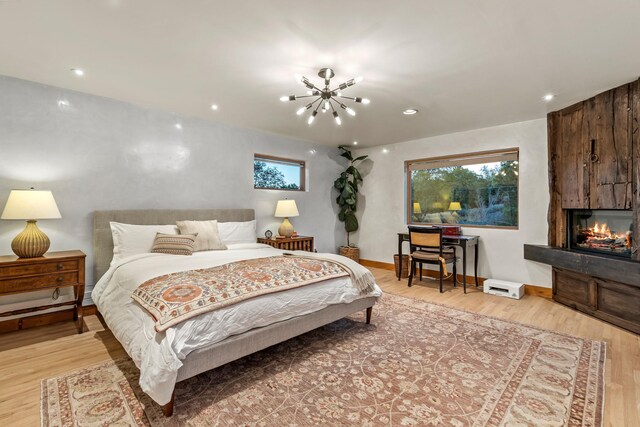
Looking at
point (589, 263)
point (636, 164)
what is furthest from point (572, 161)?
point (589, 263)

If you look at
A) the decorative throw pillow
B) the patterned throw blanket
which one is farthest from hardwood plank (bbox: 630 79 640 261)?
the decorative throw pillow

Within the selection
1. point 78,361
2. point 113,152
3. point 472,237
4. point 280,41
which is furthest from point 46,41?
point 472,237

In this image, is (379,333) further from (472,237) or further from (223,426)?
(472,237)

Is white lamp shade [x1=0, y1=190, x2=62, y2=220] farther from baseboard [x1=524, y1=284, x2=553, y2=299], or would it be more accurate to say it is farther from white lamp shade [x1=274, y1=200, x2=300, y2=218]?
baseboard [x1=524, y1=284, x2=553, y2=299]

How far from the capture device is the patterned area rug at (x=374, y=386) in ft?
5.82

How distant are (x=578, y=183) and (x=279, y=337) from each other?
3881 mm

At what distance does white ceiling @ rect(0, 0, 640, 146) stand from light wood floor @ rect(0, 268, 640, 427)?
2.43 meters

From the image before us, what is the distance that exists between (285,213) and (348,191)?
1587 millimetres

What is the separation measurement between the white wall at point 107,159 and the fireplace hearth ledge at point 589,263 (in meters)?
3.89

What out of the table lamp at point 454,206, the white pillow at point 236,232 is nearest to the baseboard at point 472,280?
the table lamp at point 454,206

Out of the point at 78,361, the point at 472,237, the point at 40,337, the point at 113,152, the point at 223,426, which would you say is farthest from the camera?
the point at 472,237

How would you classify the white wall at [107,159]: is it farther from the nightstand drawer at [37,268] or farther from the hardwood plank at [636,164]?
the hardwood plank at [636,164]

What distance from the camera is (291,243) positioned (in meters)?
→ 4.91

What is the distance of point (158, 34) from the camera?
221 cm
